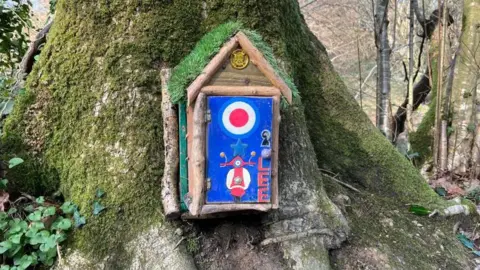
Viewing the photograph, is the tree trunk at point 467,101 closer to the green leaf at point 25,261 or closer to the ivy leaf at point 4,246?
the green leaf at point 25,261

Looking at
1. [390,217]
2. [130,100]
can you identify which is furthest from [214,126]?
[390,217]

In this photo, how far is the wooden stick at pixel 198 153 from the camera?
85.0 inches

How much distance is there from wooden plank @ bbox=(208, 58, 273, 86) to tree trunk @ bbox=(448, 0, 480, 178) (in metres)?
4.26

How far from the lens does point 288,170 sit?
2867 mm

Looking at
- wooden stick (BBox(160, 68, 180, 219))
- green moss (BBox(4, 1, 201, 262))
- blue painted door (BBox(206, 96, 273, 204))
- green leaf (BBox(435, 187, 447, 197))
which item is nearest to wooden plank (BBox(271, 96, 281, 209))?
blue painted door (BBox(206, 96, 273, 204))

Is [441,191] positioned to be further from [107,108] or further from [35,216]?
[35,216]

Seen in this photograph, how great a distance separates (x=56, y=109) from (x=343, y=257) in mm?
2082

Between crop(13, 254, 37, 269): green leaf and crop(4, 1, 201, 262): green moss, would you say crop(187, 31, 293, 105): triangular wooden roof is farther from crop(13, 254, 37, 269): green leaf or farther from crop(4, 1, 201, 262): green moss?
crop(13, 254, 37, 269): green leaf

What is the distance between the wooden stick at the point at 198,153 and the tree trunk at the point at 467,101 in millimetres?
4398

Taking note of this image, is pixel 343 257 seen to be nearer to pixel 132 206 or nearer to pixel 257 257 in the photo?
pixel 257 257

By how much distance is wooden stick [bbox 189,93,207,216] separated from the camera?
7.09ft

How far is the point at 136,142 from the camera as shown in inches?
107

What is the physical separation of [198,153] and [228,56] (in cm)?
50

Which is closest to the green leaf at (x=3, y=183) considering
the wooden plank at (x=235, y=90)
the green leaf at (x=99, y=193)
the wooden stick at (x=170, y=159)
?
the green leaf at (x=99, y=193)
